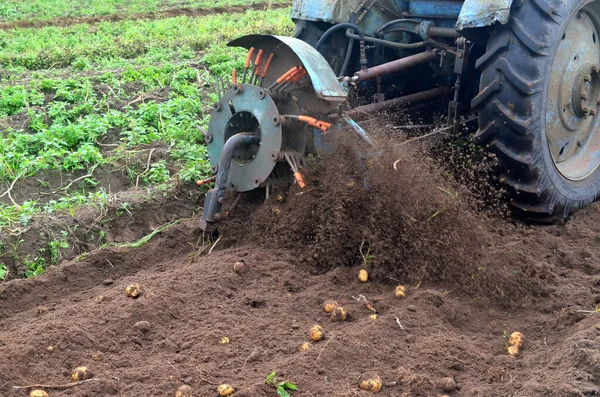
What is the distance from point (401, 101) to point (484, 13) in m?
0.84

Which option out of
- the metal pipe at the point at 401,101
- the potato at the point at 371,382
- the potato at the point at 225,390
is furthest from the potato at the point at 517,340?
the metal pipe at the point at 401,101

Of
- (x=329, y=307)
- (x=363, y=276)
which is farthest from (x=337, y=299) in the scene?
(x=363, y=276)

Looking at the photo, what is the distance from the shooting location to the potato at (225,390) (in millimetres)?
2834

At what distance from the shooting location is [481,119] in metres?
4.43

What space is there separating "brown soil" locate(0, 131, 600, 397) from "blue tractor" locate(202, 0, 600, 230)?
23cm

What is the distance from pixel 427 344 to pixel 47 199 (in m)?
3.38

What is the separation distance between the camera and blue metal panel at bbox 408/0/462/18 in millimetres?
4984

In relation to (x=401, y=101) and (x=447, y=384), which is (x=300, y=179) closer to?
(x=401, y=101)

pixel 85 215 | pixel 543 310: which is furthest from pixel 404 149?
pixel 85 215

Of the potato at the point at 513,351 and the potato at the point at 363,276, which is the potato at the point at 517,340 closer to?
the potato at the point at 513,351

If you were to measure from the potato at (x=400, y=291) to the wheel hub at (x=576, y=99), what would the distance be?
159 cm

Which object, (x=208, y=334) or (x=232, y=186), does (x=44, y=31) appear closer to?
(x=232, y=186)

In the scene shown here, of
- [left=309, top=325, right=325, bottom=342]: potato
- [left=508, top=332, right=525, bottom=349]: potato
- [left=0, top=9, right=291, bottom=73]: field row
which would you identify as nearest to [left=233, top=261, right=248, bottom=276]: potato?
[left=309, top=325, right=325, bottom=342]: potato

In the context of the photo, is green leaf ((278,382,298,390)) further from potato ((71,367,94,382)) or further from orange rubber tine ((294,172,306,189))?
orange rubber tine ((294,172,306,189))
